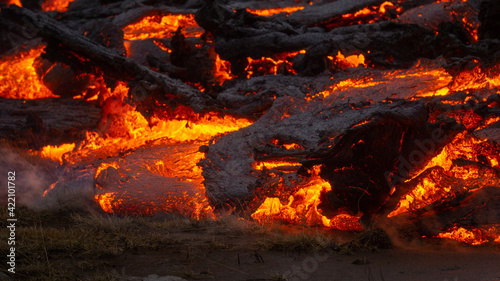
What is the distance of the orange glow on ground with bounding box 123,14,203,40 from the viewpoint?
11477mm

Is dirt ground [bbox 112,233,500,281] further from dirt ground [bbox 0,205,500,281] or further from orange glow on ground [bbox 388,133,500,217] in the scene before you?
orange glow on ground [bbox 388,133,500,217]

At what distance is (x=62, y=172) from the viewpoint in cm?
686

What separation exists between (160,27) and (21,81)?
3.64m

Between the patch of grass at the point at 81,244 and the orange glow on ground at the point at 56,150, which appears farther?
the orange glow on ground at the point at 56,150

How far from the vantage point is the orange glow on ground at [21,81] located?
9.60m

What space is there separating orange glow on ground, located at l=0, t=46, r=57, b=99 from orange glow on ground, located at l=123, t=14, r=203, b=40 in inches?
95.0

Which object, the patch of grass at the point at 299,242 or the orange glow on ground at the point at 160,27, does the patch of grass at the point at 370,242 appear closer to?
the patch of grass at the point at 299,242

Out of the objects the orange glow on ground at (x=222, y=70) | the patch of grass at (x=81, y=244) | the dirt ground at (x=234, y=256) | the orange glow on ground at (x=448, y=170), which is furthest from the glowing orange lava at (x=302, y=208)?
the orange glow on ground at (x=222, y=70)

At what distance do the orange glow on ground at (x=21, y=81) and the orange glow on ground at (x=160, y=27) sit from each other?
2.41 meters

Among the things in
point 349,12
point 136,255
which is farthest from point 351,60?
point 136,255

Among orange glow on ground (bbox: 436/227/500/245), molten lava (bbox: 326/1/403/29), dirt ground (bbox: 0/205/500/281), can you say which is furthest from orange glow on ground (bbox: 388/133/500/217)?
molten lava (bbox: 326/1/403/29)

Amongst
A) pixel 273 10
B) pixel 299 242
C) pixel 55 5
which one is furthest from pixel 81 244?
pixel 55 5

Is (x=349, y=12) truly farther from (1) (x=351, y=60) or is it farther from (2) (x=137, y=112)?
(2) (x=137, y=112)

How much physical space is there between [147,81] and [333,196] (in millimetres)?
3946
